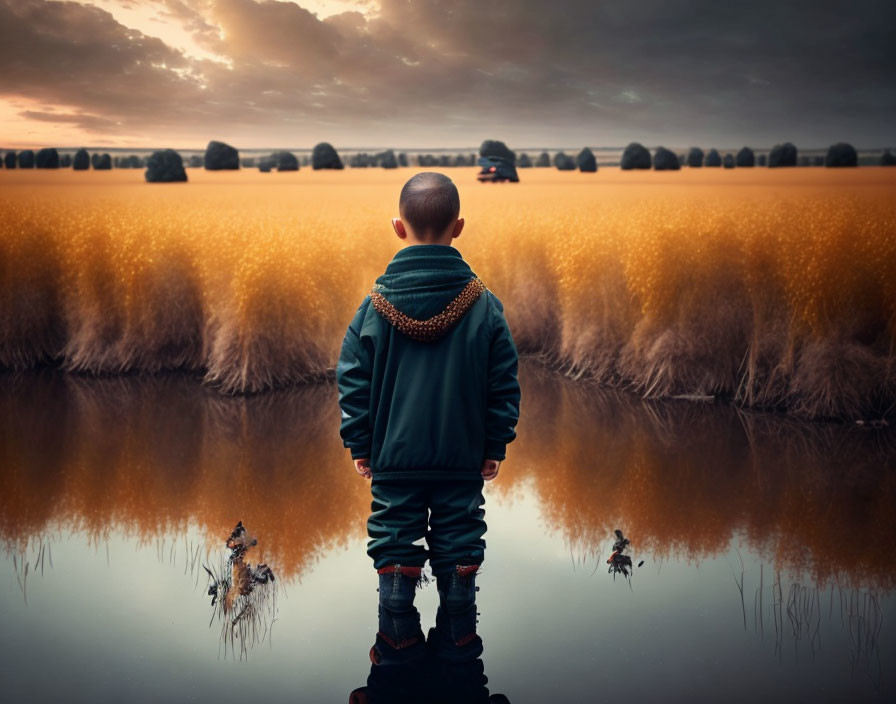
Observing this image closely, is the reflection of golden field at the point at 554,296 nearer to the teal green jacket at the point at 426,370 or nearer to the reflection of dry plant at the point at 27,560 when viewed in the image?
the reflection of dry plant at the point at 27,560

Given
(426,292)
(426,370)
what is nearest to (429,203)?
(426,292)

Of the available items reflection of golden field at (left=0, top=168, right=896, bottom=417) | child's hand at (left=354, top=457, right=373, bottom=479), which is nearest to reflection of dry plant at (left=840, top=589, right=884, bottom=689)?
child's hand at (left=354, top=457, right=373, bottom=479)

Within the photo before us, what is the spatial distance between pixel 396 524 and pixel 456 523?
0.19 m

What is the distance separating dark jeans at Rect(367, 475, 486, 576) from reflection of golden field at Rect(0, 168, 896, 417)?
3.84m

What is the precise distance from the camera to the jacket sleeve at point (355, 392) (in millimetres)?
2426

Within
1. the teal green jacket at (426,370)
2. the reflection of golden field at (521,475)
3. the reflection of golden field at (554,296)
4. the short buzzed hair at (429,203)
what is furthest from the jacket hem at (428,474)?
the reflection of golden field at (554,296)

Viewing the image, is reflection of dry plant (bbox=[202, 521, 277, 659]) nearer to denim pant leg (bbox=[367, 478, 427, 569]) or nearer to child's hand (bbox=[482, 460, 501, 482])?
denim pant leg (bbox=[367, 478, 427, 569])

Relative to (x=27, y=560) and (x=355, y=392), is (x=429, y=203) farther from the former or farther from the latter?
(x=27, y=560)

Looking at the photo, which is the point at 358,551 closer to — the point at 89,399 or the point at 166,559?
the point at 166,559

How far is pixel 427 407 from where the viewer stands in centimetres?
239

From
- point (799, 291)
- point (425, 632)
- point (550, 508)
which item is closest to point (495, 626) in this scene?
point (425, 632)

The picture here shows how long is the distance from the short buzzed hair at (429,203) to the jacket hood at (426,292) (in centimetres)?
7

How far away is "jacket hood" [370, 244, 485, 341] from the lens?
2.38 metres

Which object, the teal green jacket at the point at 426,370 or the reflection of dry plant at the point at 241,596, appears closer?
the teal green jacket at the point at 426,370
